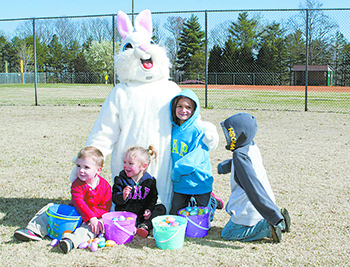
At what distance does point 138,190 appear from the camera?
3.06m

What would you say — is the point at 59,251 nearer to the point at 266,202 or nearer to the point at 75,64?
the point at 266,202

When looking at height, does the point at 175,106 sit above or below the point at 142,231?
above

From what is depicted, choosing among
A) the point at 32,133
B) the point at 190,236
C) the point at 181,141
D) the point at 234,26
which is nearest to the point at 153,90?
the point at 181,141

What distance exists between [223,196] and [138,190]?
1.30 metres

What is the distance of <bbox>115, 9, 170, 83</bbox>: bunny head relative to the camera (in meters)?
3.37

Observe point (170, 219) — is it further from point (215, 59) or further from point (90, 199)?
point (215, 59)

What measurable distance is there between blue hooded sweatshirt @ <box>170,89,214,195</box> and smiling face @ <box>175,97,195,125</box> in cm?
4

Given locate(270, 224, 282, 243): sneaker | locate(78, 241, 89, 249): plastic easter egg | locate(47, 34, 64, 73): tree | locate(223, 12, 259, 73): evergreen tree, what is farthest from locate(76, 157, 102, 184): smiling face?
locate(47, 34, 64, 73): tree

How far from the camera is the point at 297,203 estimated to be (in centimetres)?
378

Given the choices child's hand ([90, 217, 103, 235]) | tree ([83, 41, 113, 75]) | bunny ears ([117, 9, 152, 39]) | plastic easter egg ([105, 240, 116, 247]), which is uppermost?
tree ([83, 41, 113, 75])

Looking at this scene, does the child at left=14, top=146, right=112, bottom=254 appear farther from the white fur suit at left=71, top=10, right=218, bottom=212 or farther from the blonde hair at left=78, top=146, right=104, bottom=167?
the white fur suit at left=71, top=10, right=218, bottom=212

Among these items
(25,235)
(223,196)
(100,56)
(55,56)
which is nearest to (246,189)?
(223,196)

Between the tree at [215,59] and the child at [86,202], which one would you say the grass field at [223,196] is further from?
the tree at [215,59]

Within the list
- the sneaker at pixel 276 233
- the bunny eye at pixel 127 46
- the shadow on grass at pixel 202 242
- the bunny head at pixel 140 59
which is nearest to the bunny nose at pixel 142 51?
the bunny head at pixel 140 59
